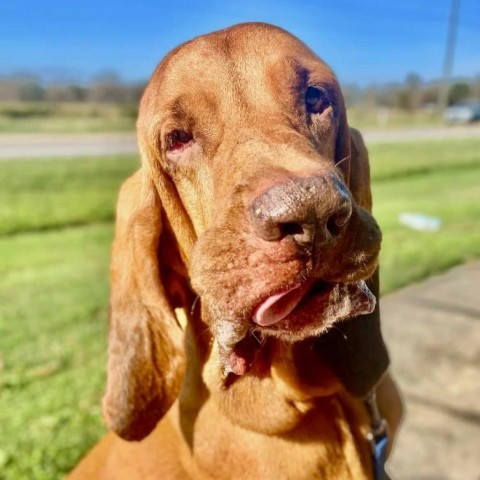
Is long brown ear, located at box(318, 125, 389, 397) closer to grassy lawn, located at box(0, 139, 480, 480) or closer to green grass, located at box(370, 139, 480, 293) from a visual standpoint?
grassy lawn, located at box(0, 139, 480, 480)

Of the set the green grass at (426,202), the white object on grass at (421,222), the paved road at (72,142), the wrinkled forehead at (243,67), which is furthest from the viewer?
the paved road at (72,142)

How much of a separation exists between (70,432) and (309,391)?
2.49m

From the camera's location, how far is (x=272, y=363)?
2559 millimetres

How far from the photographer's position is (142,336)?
266cm

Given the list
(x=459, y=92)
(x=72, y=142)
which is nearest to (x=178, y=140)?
(x=72, y=142)

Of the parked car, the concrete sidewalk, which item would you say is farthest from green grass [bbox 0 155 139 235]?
the parked car

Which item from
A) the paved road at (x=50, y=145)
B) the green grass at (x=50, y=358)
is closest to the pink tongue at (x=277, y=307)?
the green grass at (x=50, y=358)

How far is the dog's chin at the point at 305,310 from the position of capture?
192 centimetres

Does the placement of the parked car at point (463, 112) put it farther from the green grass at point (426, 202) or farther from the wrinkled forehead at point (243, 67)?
the wrinkled forehead at point (243, 67)

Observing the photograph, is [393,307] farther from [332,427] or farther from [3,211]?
[3,211]

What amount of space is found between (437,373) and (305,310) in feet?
12.0

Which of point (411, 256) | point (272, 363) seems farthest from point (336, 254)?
point (411, 256)

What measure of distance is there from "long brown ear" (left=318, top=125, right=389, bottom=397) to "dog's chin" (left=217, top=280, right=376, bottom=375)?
0.37 m

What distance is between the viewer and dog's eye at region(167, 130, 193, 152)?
92.3 inches
